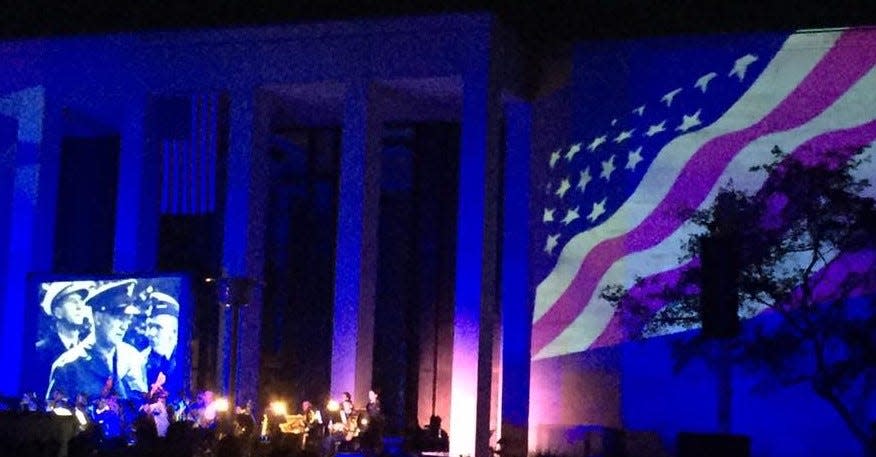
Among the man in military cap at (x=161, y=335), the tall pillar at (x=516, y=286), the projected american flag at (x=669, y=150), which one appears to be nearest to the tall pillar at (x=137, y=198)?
the man in military cap at (x=161, y=335)

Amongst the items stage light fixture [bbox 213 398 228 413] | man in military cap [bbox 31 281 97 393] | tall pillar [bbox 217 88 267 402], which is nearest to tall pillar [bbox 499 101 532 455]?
tall pillar [bbox 217 88 267 402]

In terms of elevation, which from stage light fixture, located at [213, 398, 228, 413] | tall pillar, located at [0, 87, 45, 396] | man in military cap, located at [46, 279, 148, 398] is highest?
tall pillar, located at [0, 87, 45, 396]

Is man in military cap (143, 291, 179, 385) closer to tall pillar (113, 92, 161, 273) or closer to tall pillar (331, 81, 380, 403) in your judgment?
tall pillar (113, 92, 161, 273)

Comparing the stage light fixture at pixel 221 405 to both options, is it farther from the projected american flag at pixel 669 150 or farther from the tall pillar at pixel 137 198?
the projected american flag at pixel 669 150

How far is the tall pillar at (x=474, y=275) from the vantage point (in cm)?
1808

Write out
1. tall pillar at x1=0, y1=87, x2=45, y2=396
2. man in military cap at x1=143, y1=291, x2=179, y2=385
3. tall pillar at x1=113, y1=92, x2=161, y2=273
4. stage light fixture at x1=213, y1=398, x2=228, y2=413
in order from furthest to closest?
tall pillar at x1=0, y1=87, x2=45, y2=396 < tall pillar at x1=113, y1=92, x2=161, y2=273 < man in military cap at x1=143, y1=291, x2=179, y2=385 < stage light fixture at x1=213, y1=398, x2=228, y2=413

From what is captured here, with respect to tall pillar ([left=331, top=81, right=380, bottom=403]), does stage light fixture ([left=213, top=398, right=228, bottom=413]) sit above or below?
below

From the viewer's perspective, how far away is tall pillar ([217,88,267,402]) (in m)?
19.1

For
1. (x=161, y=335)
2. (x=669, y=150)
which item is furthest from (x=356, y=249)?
(x=669, y=150)

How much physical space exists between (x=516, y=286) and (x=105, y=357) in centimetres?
703

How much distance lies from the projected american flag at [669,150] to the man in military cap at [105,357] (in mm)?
6828

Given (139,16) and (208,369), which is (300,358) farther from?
(139,16)

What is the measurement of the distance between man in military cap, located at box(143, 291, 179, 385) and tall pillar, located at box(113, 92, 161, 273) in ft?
4.82

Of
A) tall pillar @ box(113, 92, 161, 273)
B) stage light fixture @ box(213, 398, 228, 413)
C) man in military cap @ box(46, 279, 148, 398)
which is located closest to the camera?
stage light fixture @ box(213, 398, 228, 413)
